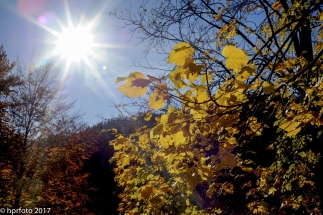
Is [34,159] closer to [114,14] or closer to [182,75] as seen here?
[114,14]

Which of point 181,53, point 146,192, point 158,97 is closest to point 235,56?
point 181,53

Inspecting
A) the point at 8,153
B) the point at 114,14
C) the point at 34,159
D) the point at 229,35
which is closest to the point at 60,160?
the point at 34,159

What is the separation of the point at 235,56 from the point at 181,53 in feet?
0.82

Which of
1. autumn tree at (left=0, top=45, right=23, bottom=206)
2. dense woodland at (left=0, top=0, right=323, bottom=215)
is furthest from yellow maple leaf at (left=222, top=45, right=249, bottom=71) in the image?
autumn tree at (left=0, top=45, right=23, bottom=206)

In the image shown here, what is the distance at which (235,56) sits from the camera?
3.18ft

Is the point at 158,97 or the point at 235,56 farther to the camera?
the point at 158,97

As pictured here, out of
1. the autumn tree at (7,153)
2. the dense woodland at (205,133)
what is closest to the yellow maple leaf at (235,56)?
the dense woodland at (205,133)

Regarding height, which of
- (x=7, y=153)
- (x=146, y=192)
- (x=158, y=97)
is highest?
(x=7, y=153)

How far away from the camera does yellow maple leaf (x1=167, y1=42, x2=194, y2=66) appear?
924 mm

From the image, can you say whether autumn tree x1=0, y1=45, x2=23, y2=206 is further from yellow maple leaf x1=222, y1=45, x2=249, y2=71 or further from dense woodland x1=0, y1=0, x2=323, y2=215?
yellow maple leaf x1=222, y1=45, x2=249, y2=71

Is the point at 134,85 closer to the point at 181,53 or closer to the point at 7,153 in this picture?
the point at 181,53

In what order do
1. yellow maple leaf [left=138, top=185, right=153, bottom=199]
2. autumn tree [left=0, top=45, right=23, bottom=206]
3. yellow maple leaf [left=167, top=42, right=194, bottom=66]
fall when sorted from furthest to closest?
autumn tree [left=0, top=45, right=23, bottom=206] → yellow maple leaf [left=138, top=185, right=153, bottom=199] → yellow maple leaf [left=167, top=42, right=194, bottom=66]

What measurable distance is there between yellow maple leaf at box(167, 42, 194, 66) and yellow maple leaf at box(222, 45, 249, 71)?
0.17 meters

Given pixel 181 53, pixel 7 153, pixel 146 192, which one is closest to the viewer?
pixel 181 53
